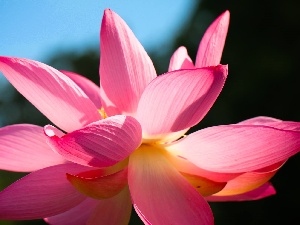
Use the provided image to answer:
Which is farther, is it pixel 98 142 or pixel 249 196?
pixel 249 196

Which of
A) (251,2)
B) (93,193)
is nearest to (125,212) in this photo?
(93,193)

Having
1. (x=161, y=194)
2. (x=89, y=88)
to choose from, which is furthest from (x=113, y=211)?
(x=89, y=88)

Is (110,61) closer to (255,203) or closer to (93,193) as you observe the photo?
(93,193)

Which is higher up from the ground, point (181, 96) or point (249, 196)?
point (181, 96)

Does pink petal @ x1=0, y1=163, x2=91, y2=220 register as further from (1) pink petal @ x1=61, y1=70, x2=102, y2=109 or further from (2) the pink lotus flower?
(1) pink petal @ x1=61, y1=70, x2=102, y2=109

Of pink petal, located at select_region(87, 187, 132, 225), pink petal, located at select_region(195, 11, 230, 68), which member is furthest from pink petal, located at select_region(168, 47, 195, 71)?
pink petal, located at select_region(87, 187, 132, 225)

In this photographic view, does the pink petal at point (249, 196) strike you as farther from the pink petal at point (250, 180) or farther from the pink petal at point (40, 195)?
the pink petal at point (40, 195)

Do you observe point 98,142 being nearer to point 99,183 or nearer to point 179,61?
point 99,183
